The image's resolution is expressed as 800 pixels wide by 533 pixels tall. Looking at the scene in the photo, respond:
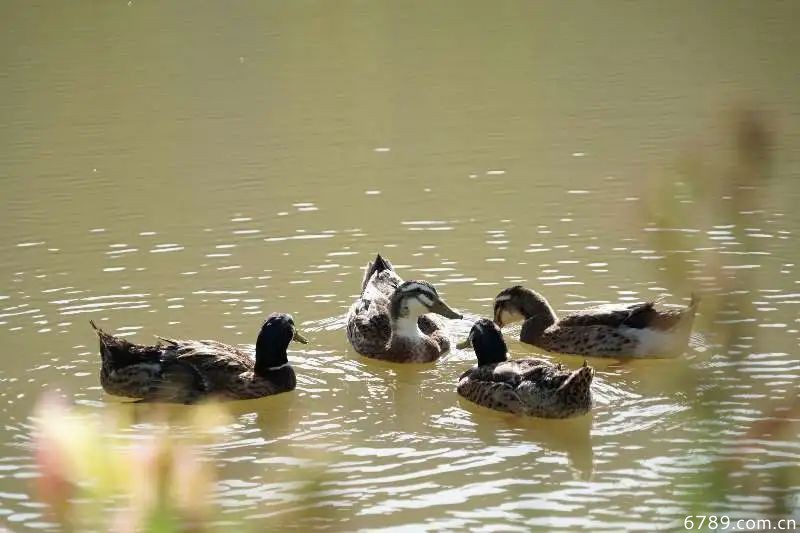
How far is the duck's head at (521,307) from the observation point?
958 cm

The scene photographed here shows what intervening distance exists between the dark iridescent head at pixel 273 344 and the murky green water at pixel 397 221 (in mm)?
299

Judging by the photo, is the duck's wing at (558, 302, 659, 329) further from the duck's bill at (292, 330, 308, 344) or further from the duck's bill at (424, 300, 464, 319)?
the duck's bill at (292, 330, 308, 344)

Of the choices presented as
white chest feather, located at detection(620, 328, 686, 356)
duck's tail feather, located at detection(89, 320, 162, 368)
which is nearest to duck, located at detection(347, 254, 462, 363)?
white chest feather, located at detection(620, 328, 686, 356)

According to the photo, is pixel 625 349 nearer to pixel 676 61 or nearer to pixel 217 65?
pixel 676 61

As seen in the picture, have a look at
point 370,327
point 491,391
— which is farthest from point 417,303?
point 491,391

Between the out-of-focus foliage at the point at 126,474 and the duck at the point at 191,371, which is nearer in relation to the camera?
the out-of-focus foliage at the point at 126,474

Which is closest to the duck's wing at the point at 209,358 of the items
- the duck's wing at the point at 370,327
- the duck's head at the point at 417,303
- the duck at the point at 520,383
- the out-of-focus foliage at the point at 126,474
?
the duck's wing at the point at 370,327

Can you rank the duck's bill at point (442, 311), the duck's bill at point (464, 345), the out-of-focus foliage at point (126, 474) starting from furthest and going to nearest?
the duck's bill at point (442, 311), the duck's bill at point (464, 345), the out-of-focus foliage at point (126, 474)

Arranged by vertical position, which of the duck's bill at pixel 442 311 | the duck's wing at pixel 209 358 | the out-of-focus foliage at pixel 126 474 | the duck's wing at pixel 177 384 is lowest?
the duck's wing at pixel 177 384

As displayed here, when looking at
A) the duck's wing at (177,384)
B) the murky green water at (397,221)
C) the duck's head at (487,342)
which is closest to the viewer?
the murky green water at (397,221)

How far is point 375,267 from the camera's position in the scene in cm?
1049

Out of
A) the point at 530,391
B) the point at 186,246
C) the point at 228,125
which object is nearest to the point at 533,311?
the point at 530,391

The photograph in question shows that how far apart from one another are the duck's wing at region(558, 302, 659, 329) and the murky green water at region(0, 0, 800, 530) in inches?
11.0

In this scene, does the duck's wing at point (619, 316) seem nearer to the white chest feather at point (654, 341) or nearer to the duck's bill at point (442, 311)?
the white chest feather at point (654, 341)
